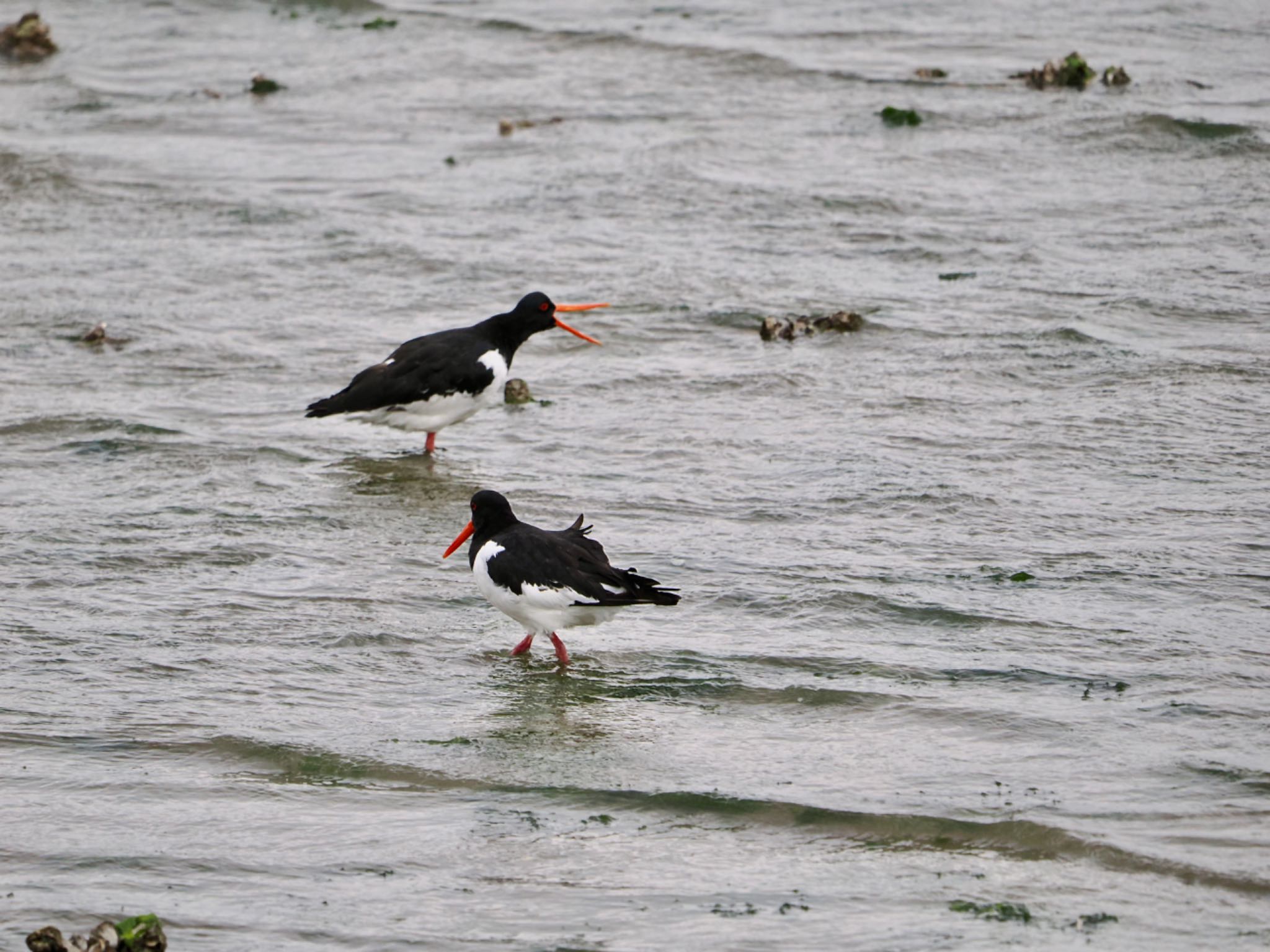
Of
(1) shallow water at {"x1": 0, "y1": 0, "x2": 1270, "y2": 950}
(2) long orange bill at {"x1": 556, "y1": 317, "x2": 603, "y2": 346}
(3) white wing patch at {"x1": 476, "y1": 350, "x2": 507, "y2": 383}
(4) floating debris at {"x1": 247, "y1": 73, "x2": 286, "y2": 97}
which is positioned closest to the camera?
(1) shallow water at {"x1": 0, "y1": 0, "x2": 1270, "y2": 950}

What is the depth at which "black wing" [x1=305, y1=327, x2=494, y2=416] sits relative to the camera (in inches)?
394

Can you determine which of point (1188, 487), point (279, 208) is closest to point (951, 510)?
point (1188, 487)

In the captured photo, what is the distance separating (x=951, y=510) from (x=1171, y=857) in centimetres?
328

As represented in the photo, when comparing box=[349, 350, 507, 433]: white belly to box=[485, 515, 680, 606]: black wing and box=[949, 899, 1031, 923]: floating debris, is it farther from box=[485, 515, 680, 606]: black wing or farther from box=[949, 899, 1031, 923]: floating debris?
box=[949, 899, 1031, 923]: floating debris

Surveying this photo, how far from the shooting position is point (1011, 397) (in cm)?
1020

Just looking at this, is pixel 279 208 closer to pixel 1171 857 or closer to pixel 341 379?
pixel 341 379

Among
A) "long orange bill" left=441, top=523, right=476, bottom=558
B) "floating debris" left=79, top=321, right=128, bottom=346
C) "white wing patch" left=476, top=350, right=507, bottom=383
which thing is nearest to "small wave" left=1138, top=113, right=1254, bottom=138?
"white wing patch" left=476, top=350, right=507, bottom=383

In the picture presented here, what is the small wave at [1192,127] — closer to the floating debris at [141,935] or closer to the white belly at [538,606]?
the white belly at [538,606]

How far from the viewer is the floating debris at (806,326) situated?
1124 cm

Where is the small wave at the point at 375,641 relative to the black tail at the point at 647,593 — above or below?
below

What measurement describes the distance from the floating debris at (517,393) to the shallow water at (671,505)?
0.64 ft

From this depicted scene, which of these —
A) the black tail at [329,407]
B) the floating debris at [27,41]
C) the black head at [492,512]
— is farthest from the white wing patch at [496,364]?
the floating debris at [27,41]

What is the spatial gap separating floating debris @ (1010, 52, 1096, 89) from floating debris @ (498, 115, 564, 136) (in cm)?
429

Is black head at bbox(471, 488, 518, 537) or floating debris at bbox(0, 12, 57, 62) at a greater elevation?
floating debris at bbox(0, 12, 57, 62)
